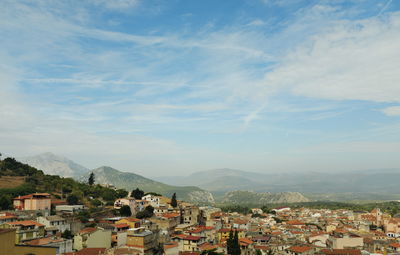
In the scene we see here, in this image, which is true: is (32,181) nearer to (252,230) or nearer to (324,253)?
(252,230)

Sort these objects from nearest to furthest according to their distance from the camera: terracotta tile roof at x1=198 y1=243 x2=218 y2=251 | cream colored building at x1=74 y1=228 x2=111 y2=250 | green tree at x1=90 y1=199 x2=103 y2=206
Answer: cream colored building at x1=74 y1=228 x2=111 y2=250 < terracotta tile roof at x1=198 y1=243 x2=218 y2=251 < green tree at x1=90 y1=199 x2=103 y2=206

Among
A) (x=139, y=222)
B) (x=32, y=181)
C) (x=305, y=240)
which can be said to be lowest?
(x=305, y=240)

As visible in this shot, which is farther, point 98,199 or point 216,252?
point 98,199

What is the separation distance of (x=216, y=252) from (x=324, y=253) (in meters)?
15.5

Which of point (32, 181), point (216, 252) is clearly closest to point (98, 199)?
point (32, 181)

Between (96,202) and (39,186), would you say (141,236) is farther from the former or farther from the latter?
(39,186)

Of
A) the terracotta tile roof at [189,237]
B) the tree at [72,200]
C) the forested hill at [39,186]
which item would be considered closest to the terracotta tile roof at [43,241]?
the terracotta tile roof at [189,237]

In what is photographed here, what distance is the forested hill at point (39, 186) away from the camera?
69562 millimetres

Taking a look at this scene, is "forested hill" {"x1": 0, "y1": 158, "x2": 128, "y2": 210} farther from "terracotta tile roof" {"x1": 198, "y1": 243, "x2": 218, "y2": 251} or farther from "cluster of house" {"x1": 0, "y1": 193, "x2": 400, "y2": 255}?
"terracotta tile roof" {"x1": 198, "y1": 243, "x2": 218, "y2": 251}

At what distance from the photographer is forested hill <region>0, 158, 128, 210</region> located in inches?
A: 2739

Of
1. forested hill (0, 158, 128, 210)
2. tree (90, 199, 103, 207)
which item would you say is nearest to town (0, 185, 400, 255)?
tree (90, 199, 103, 207)

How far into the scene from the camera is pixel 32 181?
8081 centimetres

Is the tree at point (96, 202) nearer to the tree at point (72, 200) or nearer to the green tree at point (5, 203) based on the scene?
the tree at point (72, 200)

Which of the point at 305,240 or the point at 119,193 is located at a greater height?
the point at 119,193
